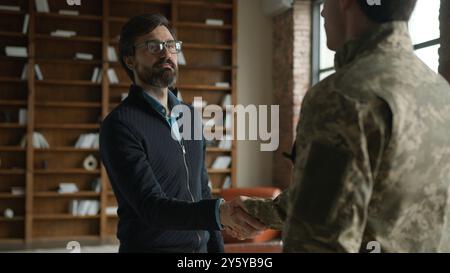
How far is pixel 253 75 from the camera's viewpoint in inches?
303

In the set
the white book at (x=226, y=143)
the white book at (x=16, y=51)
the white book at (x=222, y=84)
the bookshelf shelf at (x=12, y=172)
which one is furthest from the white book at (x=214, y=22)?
the bookshelf shelf at (x=12, y=172)

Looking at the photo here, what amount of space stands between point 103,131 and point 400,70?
1154 mm

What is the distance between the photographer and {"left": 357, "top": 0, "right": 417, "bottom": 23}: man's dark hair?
3.48 feet

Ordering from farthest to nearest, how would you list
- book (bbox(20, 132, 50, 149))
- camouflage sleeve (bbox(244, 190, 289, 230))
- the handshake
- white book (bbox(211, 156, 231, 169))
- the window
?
white book (bbox(211, 156, 231, 169)) < book (bbox(20, 132, 50, 149)) < the window < the handshake < camouflage sleeve (bbox(244, 190, 289, 230))

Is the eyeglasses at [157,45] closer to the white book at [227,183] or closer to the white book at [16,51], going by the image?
the white book at [16,51]

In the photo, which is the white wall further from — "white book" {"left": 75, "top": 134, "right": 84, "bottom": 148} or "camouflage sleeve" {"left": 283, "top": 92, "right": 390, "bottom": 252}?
"camouflage sleeve" {"left": 283, "top": 92, "right": 390, "bottom": 252}

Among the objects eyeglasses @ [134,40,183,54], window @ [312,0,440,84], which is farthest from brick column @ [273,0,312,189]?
eyeglasses @ [134,40,183,54]

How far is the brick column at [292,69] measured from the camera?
704cm

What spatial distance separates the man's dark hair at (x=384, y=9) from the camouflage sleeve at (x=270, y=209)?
0.52m

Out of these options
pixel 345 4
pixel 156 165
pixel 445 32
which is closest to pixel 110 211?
pixel 445 32

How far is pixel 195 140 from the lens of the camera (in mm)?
2066

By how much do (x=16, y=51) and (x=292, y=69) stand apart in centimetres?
363

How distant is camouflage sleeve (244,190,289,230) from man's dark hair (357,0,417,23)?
517mm

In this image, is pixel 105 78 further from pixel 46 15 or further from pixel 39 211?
pixel 39 211
